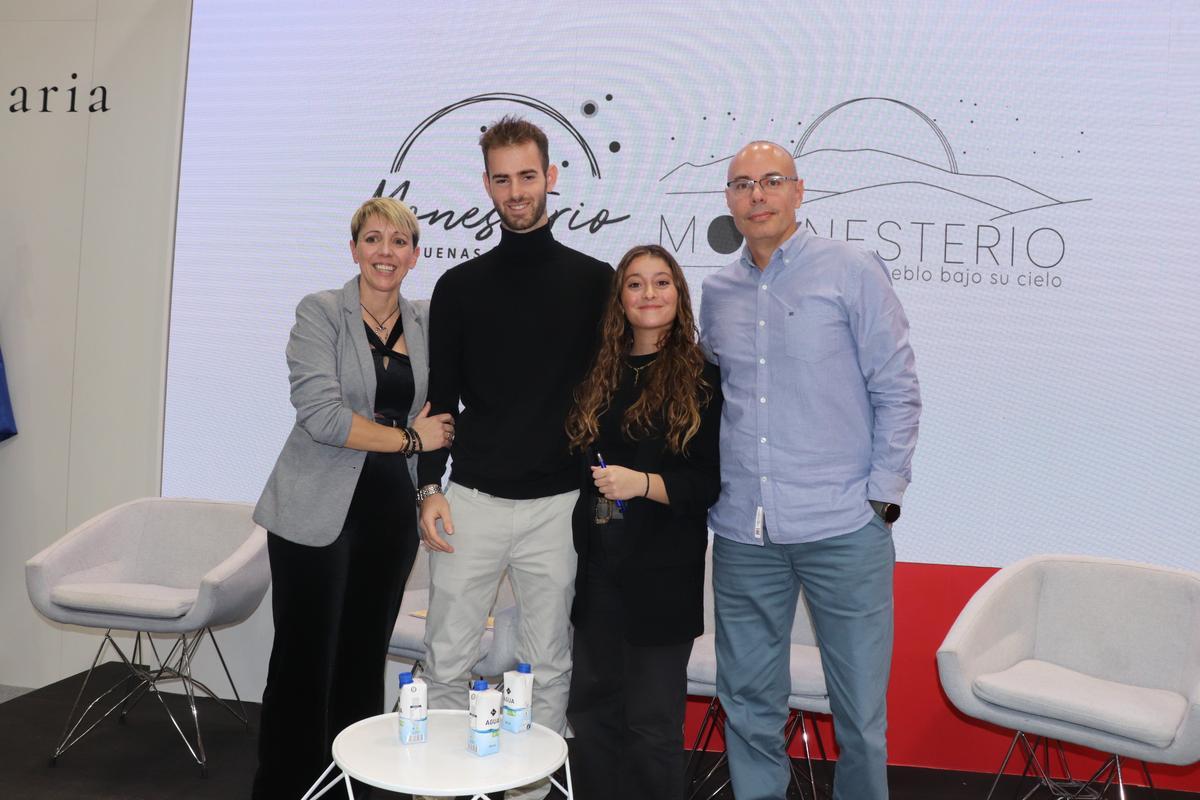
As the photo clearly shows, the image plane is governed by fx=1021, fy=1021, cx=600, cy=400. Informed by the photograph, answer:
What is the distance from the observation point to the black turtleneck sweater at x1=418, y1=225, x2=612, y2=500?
2559mm

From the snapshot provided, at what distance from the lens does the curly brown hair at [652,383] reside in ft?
8.14

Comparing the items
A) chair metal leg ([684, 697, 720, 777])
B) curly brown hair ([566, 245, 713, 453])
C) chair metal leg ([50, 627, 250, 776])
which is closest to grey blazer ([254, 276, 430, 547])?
curly brown hair ([566, 245, 713, 453])

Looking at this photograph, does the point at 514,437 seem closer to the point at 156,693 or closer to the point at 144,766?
the point at 144,766

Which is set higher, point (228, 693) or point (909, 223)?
point (909, 223)

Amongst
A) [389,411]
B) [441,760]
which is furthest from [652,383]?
[441,760]

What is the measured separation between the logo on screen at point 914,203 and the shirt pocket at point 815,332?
1.30 m

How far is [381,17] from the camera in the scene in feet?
13.5

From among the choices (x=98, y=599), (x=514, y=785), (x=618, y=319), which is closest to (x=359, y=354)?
(x=618, y=319)

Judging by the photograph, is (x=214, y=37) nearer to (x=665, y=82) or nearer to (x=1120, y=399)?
(x=665, y=82)

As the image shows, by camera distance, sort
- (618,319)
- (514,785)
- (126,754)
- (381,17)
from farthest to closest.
Result: (381,17), (126,754), (618,319), (514,785)

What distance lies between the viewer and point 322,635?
2.69 metres

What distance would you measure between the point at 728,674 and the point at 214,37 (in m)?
3.34

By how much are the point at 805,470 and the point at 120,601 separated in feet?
7.71

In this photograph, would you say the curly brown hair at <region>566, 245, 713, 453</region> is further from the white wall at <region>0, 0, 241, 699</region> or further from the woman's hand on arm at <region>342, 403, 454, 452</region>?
the white wall at <region>0, 0, 241, 699</region>
